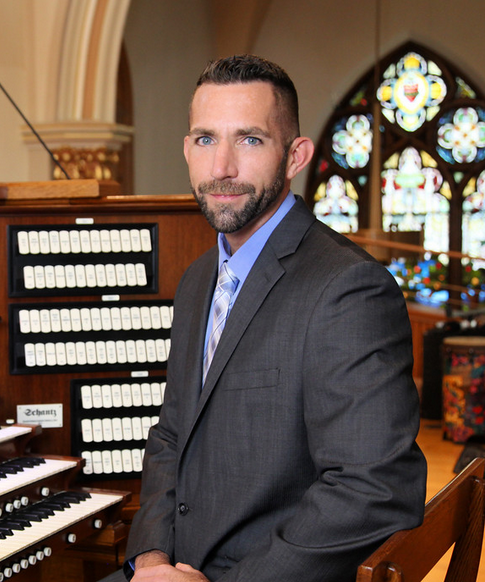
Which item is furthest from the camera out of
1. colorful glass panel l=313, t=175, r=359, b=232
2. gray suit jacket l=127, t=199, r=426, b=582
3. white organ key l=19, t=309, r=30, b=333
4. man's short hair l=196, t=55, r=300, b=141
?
colorful glass panel l=313, t=175, r=359, b=232

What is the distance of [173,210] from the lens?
8.98 feet

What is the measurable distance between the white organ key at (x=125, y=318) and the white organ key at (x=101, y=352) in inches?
3.5

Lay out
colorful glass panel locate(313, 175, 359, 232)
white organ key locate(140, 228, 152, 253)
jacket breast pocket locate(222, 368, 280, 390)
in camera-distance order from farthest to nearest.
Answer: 1. colorful glass panel locate(313, 175, 359, 232)
2. white organ key locate(140, 228, 152, 253)
3. jacket breast pocket locate(222, 368, 280, 390)

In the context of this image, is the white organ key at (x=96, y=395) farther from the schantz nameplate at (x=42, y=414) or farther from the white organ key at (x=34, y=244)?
the white organ key at (x=34, y=244)

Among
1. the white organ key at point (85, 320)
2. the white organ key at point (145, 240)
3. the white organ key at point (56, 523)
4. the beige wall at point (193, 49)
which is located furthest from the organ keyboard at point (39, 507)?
the beige wall at point (193, 49)

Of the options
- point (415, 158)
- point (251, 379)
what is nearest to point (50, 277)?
point (251, 379)

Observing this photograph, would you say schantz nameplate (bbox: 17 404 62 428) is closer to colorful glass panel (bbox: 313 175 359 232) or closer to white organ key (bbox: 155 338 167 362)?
white organ key (bbox: 155 338 167 362)

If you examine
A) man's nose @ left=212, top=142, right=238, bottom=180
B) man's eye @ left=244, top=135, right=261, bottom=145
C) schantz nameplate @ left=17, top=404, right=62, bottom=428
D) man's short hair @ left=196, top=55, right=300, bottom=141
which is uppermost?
man's short hair @ left=196, top=55, right=300, bottom=141

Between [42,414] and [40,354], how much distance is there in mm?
197

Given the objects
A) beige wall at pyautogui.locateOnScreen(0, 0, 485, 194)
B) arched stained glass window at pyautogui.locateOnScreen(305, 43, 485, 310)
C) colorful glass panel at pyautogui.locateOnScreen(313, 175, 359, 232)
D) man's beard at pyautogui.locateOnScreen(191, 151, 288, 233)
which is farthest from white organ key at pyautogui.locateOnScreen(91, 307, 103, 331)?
colorful glass panel at pyautogui.locateOnScreen(313, 175, 359, 232)

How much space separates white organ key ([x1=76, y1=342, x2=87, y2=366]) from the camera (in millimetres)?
2656

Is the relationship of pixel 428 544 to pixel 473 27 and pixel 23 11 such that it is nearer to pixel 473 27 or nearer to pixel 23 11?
pixel 23 11

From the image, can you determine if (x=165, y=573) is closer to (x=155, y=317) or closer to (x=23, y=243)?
(x=155, y=317)

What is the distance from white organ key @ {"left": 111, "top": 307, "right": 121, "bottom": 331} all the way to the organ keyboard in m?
0.42
